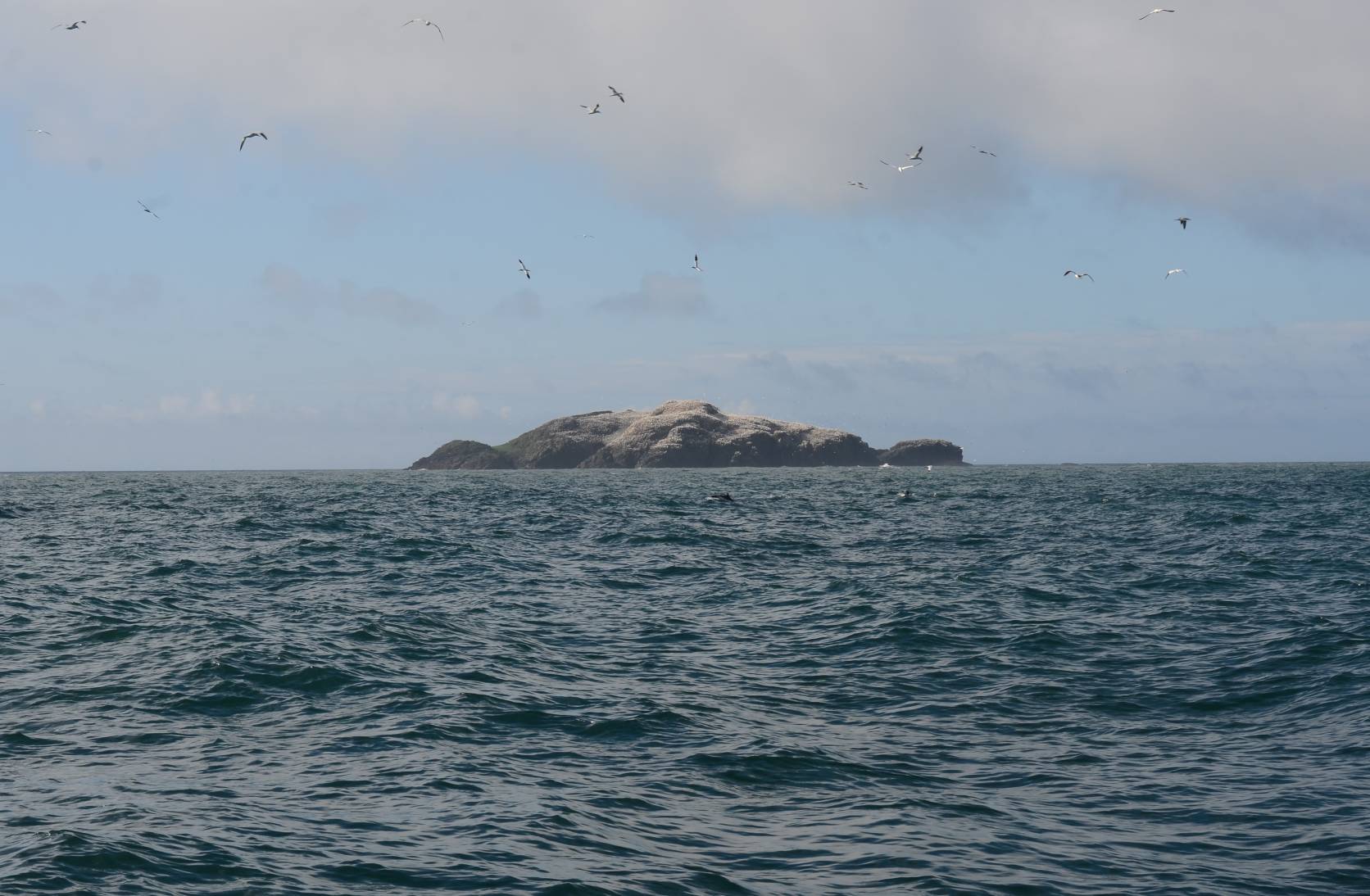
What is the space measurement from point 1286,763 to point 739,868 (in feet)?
32.0

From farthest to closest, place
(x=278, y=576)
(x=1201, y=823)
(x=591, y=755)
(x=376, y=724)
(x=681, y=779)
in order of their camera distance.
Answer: (x=278, y=576)
(x=376, y=724)
(x=591, y=755)
(x=681, y=779)
(x=1201, y=823)

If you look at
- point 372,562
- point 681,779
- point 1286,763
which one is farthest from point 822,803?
point 372,562

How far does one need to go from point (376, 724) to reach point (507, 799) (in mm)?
4990

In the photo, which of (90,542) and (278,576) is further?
(90,542)

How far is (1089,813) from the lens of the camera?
50.5ft

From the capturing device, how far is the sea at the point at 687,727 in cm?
1363

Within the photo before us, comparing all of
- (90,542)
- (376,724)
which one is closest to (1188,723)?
(376,724)

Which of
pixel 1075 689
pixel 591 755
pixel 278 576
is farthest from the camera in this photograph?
pixel 278 576

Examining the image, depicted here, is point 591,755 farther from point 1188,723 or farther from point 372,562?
point 372,562

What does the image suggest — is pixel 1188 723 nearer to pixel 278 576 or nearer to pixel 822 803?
pixel 822 803

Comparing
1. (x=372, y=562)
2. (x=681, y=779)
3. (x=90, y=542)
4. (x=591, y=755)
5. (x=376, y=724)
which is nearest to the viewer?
(x=681, y=779)

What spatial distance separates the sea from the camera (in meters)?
13.6

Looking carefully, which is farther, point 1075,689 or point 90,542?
point 90,542

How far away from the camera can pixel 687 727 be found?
19.9m
